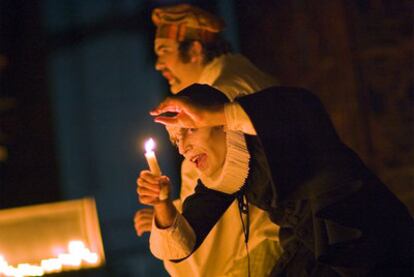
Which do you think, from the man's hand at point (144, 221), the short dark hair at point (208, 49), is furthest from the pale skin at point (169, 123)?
the short dark hair at point (208, 49)

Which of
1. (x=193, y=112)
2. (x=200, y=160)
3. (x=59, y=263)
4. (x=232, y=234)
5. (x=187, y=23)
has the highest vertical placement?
(x=187, y=23)

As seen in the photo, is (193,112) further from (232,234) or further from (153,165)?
(232,234)

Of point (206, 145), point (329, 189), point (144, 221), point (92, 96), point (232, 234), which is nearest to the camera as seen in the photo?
point (329, 189)

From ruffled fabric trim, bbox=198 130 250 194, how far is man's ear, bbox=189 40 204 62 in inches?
44.3

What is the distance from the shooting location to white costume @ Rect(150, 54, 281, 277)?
3.55m

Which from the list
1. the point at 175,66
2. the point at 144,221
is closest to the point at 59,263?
the point at 144,221

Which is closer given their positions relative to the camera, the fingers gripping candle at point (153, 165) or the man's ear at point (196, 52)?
the fingers gripping candle at point (153, 165)

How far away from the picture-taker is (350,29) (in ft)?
14.6

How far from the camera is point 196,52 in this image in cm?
411

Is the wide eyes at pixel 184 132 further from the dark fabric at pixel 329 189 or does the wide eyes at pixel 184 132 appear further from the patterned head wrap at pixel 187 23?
the patterned head wrap at pixel 187 23

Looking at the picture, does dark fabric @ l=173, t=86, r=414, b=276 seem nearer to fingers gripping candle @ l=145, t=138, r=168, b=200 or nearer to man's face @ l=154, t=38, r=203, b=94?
fingers gripping candle @ l=145, t=138, r=168, b=200

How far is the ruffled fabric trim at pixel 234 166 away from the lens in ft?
9.78

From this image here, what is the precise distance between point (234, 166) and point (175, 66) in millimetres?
1264

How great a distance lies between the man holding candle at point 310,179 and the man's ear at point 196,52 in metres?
1.10
